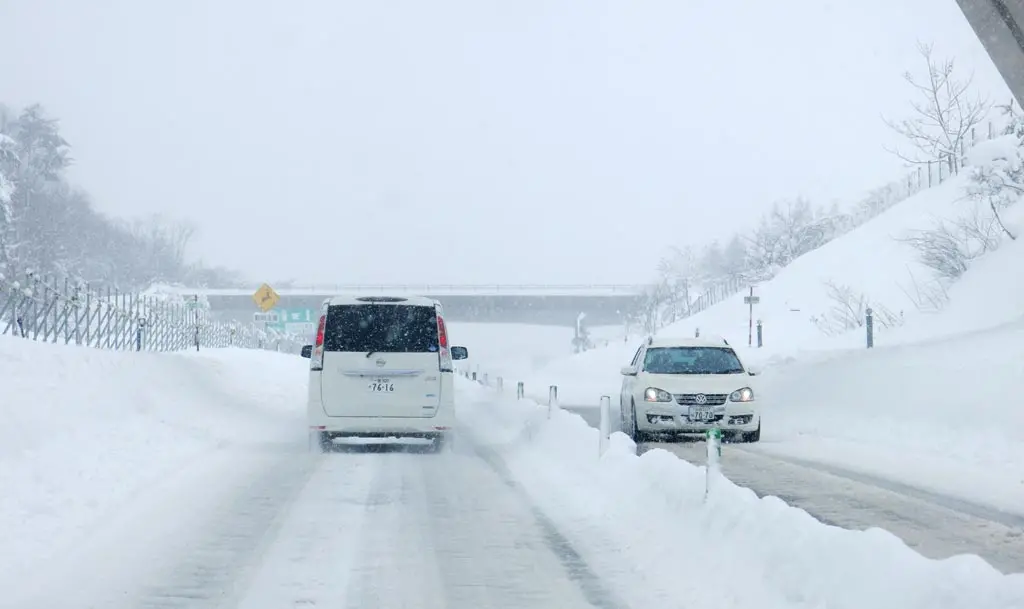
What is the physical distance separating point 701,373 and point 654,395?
45.6 inches

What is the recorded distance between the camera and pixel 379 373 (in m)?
17.7

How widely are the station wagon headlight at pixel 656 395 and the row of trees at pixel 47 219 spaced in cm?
3273

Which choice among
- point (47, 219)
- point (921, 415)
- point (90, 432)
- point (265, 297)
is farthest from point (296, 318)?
point (90, 432)

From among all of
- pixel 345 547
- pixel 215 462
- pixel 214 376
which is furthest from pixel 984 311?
pixel 345 547

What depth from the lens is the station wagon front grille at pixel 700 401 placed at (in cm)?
1872

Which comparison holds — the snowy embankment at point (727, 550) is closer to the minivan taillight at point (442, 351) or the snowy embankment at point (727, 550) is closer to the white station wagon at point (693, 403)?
the minivan taillight at point (442, 351)

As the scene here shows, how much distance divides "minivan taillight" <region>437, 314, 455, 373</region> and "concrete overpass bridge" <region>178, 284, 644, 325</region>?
75570 millimetres

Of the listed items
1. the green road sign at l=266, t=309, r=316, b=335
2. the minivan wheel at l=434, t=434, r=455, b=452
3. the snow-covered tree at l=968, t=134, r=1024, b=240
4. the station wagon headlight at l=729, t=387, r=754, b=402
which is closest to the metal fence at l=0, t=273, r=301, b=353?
the minivan wheel at l=434, t=434, r=455, b=452

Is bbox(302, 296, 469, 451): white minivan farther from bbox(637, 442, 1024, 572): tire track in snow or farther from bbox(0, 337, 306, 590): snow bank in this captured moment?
bbox(637, 442, 1024, 572): tire track in snow

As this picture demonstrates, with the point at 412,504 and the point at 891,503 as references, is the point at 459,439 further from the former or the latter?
the point at 891,503

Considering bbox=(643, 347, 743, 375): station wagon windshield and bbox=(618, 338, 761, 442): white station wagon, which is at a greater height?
bbox=(643, 347, 743, 375): station wagon windshield

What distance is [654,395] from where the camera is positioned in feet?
62.0

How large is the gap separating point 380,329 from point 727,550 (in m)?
10.7

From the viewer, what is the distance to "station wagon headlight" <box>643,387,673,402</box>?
61.6 feet
